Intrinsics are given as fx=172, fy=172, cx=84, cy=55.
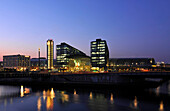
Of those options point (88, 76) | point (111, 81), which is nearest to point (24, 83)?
point (88, 76)

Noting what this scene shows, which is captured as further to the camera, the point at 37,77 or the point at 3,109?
the point at 37,77

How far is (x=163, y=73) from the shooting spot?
92750 mm

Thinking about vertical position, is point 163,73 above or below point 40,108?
above

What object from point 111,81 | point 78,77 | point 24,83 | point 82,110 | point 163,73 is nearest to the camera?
point 82,110

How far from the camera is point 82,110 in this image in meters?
46.5

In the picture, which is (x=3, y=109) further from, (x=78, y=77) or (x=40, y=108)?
(x=78, y=77)

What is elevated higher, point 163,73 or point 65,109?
point 163,73

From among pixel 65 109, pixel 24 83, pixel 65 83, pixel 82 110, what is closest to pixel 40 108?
pixel 65 109

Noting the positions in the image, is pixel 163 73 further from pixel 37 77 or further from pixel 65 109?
pixel 37 77

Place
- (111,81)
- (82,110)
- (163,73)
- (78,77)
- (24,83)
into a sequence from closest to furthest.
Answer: (82,110), (163,73), (111,81), (78,77), (24,83)

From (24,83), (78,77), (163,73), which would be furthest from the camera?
(24,83)

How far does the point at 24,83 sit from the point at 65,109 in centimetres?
7422

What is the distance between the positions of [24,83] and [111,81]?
57249 millimetres

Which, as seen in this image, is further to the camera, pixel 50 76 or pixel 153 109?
pixel 50 76
